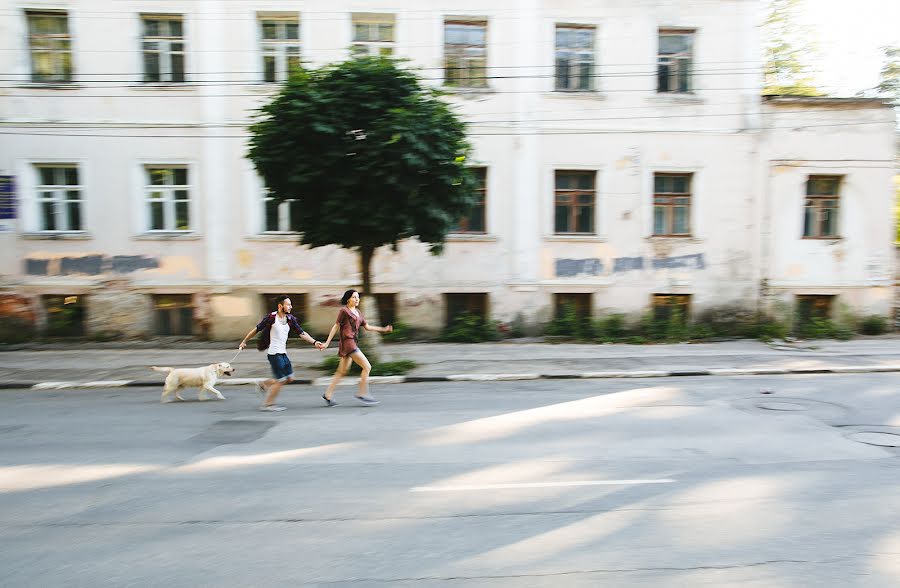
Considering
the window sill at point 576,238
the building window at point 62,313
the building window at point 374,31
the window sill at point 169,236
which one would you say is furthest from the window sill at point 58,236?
the window sill at point 576,238

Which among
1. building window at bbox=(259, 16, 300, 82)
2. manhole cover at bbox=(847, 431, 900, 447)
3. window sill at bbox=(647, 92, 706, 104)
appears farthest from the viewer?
window sill at bbox=(647, 92, 706, 104)

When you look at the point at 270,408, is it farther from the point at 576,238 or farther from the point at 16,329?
the point at 16,329

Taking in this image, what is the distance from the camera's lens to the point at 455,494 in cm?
530

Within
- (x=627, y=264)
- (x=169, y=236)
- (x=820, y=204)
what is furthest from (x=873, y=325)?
(x=169, y=236)

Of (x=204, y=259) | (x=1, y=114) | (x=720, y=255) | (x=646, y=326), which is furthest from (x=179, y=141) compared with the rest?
(x=720, y=255)

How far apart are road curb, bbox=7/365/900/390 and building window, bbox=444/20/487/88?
8.55 m

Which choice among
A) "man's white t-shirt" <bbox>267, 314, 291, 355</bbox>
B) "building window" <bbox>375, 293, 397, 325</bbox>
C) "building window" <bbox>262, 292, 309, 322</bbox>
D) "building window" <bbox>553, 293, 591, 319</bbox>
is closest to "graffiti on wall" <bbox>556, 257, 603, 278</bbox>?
"building window" <bbox>553, 293, 591, 319</bbox>

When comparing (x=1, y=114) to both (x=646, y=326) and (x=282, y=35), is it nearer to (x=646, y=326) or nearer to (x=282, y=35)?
(x=282, y=35)

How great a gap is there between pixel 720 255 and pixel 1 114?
19090mm

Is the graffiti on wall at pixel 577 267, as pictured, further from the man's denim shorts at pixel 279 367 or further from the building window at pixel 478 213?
the man's denim shorts at pixel 279 367

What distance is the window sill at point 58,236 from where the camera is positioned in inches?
604

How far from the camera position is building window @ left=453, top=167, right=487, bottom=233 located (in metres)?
16.1

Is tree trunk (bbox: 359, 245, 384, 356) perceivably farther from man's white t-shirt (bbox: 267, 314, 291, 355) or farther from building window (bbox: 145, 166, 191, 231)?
building window (bbox: 145, 166, 191, 231)

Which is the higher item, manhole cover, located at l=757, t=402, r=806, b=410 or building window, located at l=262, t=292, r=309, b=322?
building window, located at l=262, t=292, r=309, b=322
